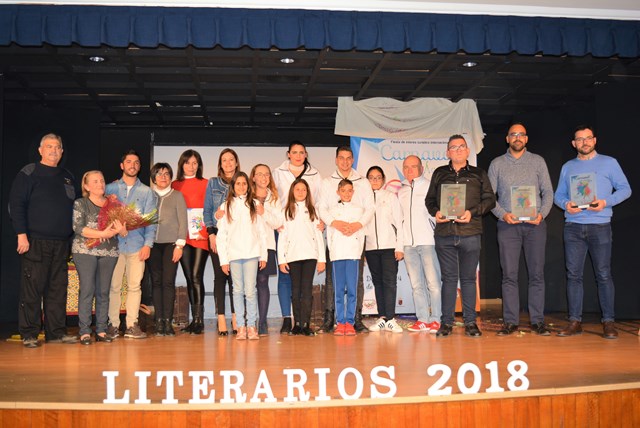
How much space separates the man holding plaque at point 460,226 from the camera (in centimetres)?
492

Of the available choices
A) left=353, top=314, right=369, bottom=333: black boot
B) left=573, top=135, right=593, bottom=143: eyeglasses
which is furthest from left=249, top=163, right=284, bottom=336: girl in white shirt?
left=573, top=135, right=593, bottom=143: eyeglasses

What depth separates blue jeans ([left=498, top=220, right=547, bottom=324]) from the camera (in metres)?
5.01

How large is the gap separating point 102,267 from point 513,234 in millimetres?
3339

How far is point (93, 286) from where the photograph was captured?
16.0ft

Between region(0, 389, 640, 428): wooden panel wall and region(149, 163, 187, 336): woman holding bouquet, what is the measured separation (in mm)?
2367

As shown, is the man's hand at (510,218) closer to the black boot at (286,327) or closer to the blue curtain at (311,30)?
the blue curtain at (311,30)

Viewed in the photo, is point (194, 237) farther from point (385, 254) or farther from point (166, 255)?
point (385, 254)

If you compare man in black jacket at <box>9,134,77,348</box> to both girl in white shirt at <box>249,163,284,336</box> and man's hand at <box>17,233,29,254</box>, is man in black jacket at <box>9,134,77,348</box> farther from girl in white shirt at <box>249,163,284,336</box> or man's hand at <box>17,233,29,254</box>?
girl in white shirt at <box>249,163,284,336</box>

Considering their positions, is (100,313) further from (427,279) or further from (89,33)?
(427,279)

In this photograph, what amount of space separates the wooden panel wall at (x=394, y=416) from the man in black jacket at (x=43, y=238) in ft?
7.22

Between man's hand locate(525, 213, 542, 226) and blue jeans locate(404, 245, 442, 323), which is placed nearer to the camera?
man's hand locate(525, 213, 542, 226)

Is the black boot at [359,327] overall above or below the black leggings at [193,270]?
below

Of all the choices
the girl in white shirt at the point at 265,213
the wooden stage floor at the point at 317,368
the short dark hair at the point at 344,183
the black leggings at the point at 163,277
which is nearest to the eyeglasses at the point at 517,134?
the short dark hair at the point at 344,183

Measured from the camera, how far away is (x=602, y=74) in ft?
21.2
